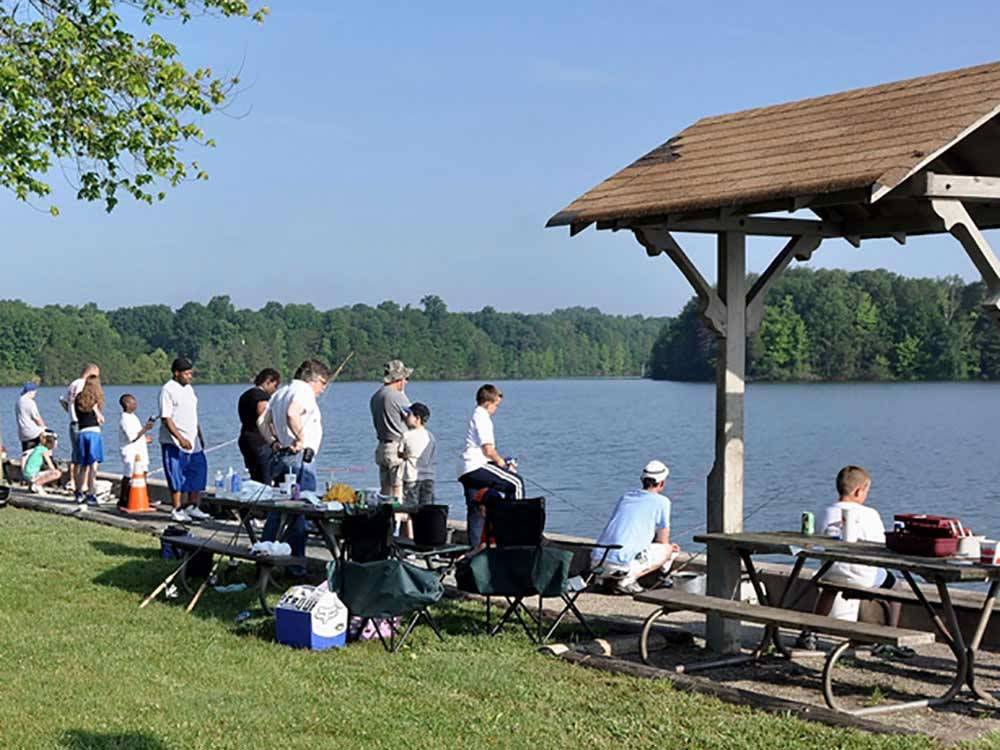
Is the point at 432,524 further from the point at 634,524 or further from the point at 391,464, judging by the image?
the point at 391,464

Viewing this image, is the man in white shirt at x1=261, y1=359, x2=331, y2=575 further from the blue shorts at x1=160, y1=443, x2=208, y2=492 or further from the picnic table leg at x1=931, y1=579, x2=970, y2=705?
the picnic table leg at x1=931, y1=579, x2=970, y2=705

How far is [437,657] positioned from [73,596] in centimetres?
319

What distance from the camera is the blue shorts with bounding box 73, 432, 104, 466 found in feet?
48.8

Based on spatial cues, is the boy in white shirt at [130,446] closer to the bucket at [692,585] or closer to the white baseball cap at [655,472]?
the white baseball cap at [655,472]

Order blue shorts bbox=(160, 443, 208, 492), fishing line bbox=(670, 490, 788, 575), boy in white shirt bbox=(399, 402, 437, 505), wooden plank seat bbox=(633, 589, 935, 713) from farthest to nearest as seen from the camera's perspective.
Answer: blue shorts bbox=(160, 443, 208, 492) < boy in white shirt bbox=(399, 402, 437, 505) < fishing line bbox=(670, 490, 788, 575) < wooden plank seat bbox=(633, 589, 935, 713)

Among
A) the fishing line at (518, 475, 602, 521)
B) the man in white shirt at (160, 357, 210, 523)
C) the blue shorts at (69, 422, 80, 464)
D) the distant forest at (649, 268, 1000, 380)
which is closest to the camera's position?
the man in white shirt at (160, 357, 210, 523)

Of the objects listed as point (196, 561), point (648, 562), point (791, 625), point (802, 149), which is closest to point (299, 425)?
point (196, 561)

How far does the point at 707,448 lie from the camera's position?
136 feet

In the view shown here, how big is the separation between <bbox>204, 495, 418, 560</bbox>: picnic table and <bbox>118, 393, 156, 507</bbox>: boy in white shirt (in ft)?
15.4

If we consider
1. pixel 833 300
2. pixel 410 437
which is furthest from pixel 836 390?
pixel 410 437

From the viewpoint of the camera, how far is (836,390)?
79312 millimetres

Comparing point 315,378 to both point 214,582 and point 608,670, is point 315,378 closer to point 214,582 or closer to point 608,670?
point 214,582

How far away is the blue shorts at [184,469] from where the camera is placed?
43.7 feet

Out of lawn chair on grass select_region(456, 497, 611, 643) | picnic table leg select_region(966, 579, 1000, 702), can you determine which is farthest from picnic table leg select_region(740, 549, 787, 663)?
picnic table leg select_region(966, 579, 1000, 702)
